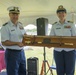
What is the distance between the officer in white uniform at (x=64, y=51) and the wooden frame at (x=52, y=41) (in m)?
0.11

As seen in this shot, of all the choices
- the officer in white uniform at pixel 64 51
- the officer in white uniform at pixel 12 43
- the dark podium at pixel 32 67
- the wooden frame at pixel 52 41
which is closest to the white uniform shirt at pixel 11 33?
the officer in white uniform at pixel 12 43

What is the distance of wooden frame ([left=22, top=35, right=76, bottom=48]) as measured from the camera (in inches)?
87.5

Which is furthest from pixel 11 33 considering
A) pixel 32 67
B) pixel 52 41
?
pixel 32 67

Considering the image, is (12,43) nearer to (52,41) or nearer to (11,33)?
(11,33)

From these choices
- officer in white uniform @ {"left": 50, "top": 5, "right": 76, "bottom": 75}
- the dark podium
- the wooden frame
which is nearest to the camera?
the wooden frame

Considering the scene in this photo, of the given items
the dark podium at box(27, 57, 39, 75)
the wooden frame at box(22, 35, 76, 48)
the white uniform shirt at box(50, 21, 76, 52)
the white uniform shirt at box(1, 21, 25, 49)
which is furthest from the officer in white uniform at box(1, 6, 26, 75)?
the dark podium at box(27, 57, 39, 75)

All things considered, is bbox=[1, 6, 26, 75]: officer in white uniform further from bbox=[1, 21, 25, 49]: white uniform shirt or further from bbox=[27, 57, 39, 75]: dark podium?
bbox=[27, 57, 39, 75]: dark podium

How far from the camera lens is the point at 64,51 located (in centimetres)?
235

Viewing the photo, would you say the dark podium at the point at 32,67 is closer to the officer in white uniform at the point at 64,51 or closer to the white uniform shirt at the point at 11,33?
the officer in white uniform at the point at 64,51

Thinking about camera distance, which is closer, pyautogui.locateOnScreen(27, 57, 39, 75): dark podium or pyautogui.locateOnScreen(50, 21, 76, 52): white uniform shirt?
pyautogui.locateOnScreen(50, 21, 76, 52): white uniform shirt

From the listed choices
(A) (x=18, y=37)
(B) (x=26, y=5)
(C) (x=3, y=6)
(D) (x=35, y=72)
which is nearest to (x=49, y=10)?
(B) (x=26, y=5)

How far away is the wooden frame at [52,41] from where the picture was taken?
2223 mm

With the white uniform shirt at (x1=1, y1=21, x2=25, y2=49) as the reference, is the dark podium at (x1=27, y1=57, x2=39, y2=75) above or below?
below

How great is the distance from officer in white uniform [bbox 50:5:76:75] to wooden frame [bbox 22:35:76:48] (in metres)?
0.11
